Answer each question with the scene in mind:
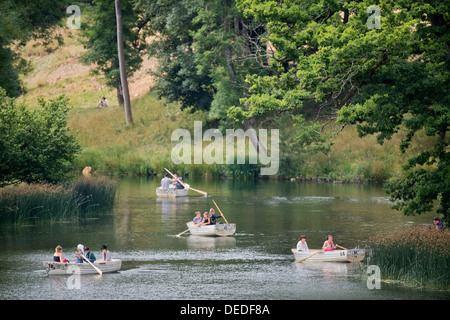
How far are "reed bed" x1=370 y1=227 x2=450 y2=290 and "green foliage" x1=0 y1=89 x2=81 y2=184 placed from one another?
21052 mm

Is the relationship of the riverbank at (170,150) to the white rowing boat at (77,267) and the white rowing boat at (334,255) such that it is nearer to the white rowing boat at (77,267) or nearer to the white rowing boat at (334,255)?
the white rowing boat at (334,255)

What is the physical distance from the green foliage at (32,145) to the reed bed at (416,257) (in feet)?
69.1

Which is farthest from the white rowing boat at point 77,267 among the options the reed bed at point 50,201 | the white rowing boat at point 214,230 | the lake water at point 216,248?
the reed bed at point 50,201

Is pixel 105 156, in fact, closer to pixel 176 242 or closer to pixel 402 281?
pixel 176 242

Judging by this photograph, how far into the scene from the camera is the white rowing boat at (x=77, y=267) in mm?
24656

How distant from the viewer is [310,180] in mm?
62625

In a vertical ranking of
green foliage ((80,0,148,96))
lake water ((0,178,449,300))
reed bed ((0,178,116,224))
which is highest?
green foliage ((80,0,148,96))

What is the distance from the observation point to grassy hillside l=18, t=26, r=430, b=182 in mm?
61250

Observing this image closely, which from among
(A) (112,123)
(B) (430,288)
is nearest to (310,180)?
(A) (112,123)

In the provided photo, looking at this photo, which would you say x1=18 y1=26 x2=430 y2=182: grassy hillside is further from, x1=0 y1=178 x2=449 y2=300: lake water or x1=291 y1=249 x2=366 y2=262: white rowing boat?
x1=291 y1=249 x2=366 y2=262: white rowing boat

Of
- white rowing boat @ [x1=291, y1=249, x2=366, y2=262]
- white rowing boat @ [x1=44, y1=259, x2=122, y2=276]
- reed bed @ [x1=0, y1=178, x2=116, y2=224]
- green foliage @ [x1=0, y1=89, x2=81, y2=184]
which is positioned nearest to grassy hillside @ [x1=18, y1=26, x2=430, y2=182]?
reed bed @ [x1=0, y1=178, x2=116, y2=224]

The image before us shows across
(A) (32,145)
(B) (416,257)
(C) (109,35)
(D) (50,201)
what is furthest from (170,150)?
(B) (416,257)
